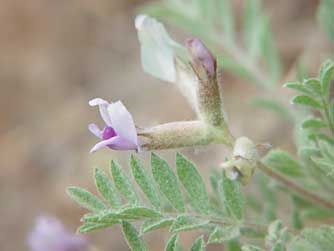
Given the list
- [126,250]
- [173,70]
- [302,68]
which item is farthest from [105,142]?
[126,250]

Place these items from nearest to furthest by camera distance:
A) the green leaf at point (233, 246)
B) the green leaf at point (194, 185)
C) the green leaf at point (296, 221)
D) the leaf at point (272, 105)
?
the green leaf at point (194, 185) → the green leaf at point (233, 246) → the green leaf at point (296, 221) → the leaf at point (272, 105)

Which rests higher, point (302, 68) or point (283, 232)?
point (302, 68)

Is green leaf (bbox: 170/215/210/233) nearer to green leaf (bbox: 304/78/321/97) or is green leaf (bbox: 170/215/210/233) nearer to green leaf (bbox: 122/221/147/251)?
green leaf (bbox: 122/221/147/251)

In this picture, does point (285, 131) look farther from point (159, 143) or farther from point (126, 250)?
point (159, 143)

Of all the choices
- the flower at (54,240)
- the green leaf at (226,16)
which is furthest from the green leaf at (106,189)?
the green leaf at (226,16)

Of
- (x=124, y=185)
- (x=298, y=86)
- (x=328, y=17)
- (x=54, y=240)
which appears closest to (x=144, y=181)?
(x=124, y=185)

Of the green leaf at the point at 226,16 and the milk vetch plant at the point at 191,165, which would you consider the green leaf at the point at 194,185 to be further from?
the green leaf at the point at 226,16

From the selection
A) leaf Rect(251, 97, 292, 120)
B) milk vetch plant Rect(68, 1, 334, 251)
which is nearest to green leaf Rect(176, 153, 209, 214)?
milk vetch plant Rect(68, 1, 334, 251)

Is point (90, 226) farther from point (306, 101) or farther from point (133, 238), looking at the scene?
point (306, 101)
